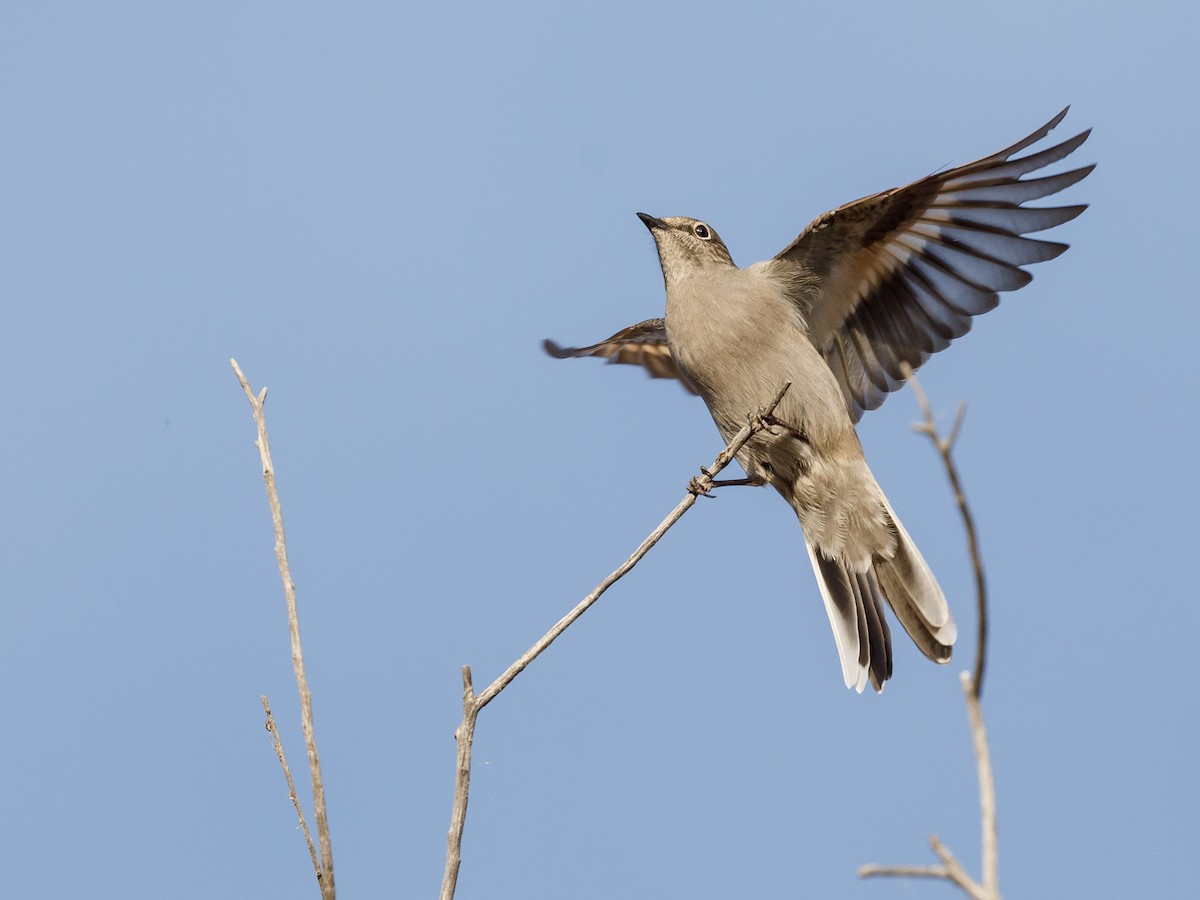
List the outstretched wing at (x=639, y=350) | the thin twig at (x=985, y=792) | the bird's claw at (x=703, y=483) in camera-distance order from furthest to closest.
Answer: the outstretched wing at (x=639, y=350) → the bird's claw at (x=703, y=483) → the thin twig at (x=985, y=792)

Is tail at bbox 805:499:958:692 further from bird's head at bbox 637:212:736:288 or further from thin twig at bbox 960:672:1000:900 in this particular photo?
thin twig at bbox 960:672:1000:900

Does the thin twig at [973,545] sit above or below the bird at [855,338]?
below

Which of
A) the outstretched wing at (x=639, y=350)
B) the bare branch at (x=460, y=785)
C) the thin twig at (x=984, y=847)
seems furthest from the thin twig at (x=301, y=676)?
the outstretched wing at (x=639, y=350)

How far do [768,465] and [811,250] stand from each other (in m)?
1.29

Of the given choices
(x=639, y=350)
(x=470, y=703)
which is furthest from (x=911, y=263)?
(x=470, y=703)

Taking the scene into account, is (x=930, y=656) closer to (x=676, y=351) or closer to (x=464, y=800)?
(x=676, y=351)

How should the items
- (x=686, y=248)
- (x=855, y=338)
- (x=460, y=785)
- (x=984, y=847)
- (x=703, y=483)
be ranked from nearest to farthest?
(x=984, y=847) < (x=460, y=785) < (x=703, y=483) < (x=855, y=338) < (x=686, y=248)

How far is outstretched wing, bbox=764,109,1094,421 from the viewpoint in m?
6.63

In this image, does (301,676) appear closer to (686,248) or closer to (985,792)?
(985,792)

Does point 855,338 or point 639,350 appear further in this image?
point 639,350

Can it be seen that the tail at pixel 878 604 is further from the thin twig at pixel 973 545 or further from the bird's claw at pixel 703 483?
the thin twig at pixel 973 545

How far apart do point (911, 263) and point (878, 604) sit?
1997 mm

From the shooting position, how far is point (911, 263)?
24.1 ft

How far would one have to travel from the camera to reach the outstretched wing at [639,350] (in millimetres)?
8695
